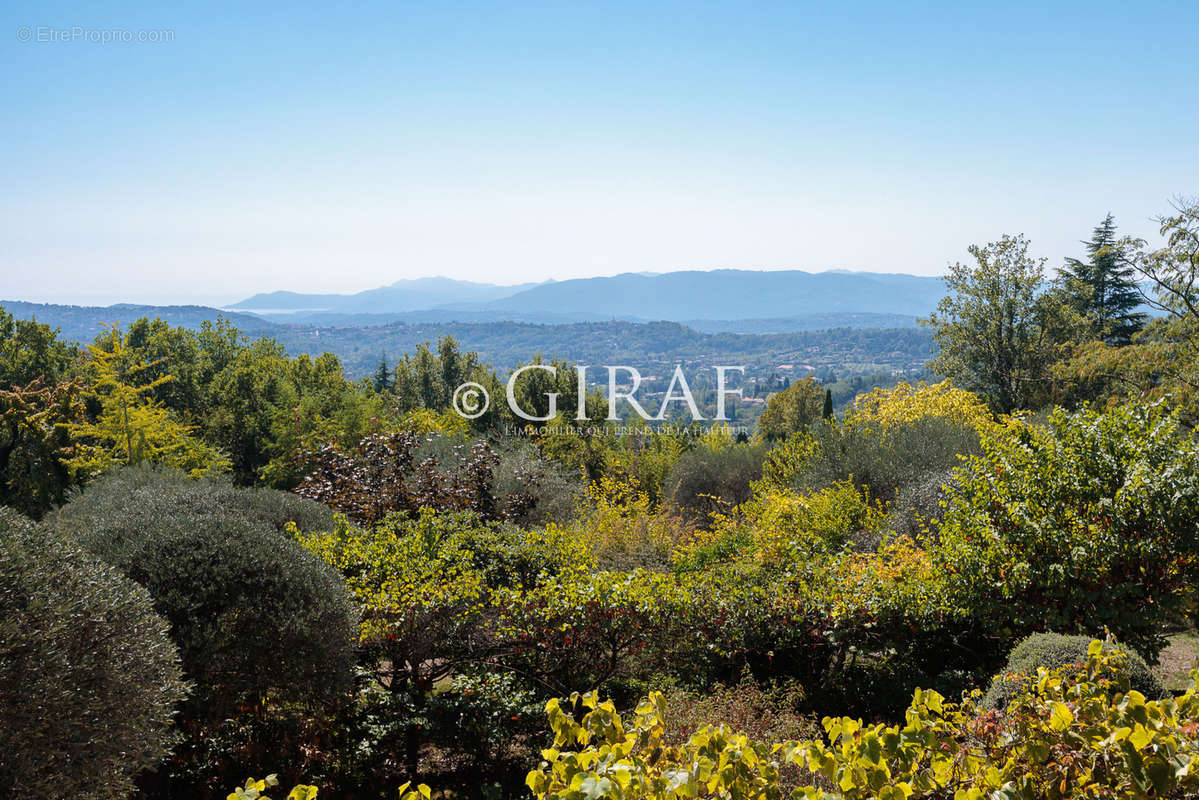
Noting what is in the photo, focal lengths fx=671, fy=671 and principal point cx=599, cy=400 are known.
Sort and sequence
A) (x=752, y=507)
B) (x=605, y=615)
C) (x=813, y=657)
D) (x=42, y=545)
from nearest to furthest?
(x=42, y=545), (x=605, y=615), (x=813, y=657), (x=752, y=507)

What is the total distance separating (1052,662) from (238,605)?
6147 mm

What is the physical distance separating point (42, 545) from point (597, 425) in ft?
62.8

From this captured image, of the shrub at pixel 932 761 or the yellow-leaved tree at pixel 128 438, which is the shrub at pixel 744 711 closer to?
the shrub at pixel 932 761

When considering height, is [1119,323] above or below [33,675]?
above

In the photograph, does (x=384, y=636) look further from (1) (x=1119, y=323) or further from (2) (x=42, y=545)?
(1) (x=1119, y=323)

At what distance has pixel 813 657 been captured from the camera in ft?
23.3

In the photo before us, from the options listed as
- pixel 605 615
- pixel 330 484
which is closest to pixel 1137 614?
pixel 605 615

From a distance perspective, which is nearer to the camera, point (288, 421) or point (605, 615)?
point (605, 615)

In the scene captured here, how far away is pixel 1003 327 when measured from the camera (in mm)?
20797

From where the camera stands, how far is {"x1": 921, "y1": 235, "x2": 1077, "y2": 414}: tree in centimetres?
2028

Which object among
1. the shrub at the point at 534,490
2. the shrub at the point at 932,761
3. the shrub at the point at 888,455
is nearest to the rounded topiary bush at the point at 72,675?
the shrub at the point at 932,761

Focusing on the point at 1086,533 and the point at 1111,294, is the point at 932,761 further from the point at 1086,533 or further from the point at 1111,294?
the point at 1111,294

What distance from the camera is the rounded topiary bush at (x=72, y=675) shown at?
3289mm

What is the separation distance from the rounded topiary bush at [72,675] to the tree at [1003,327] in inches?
867
